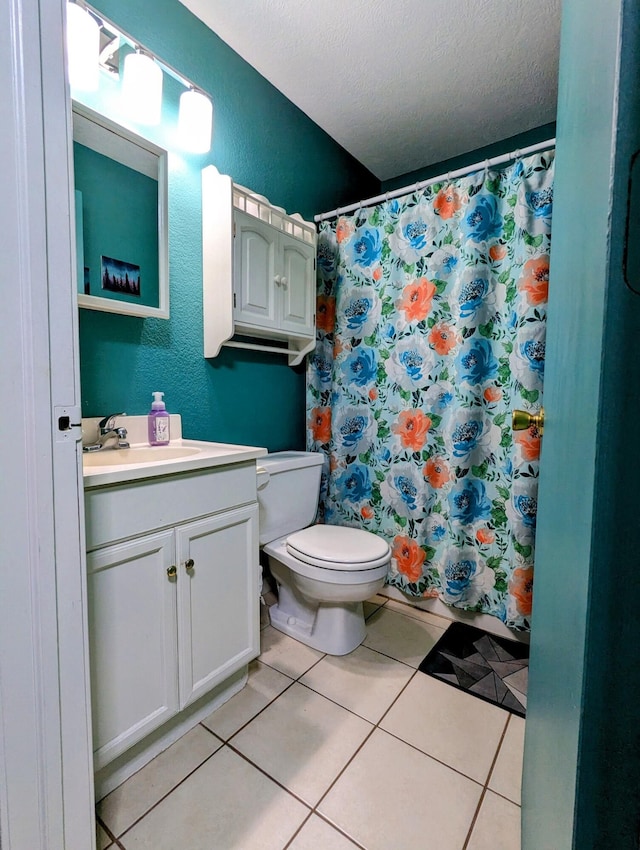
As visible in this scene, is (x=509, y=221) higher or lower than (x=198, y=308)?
higher

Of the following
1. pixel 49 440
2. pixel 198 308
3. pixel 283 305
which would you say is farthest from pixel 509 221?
pixel 49 440

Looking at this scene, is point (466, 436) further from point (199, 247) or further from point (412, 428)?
point (199, 247)

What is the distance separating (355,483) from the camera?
2.02 metres

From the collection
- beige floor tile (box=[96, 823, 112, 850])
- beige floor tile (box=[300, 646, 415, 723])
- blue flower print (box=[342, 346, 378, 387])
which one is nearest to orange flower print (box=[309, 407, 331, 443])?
blue flower print (box=[342, 346, 378, 387])

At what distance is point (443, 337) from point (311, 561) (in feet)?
3.62

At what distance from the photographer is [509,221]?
1.59 metres

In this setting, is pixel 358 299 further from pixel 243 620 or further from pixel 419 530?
pixel 243 620

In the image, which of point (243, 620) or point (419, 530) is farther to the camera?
point (419, 530)

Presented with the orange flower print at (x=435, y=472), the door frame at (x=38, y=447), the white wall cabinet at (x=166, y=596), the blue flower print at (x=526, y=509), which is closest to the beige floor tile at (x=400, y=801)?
the white wall cabinet at (x=166, y=596)

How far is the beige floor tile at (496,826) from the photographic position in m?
0.90

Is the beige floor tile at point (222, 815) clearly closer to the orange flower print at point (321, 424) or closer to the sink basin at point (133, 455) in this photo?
the sink basin at point (133, 455)

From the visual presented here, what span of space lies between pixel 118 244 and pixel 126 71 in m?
0.54

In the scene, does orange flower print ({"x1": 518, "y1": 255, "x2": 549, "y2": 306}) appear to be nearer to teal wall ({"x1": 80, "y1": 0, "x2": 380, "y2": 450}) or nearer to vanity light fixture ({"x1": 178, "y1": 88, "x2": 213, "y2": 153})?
teal wall ({"x1": 80, "y1": 0, "x2": 380, "y2": 450})

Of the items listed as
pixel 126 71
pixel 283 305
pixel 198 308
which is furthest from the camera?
pixel 283 305
